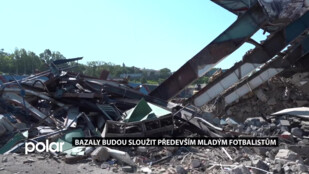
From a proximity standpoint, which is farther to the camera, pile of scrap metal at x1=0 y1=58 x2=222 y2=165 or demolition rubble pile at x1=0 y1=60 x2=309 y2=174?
pile of scrap metal at x1=0 y1=58 x2=222 y2=165

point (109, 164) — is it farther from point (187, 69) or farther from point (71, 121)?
point (187, 69)

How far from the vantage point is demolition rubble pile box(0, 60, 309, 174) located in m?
4.64

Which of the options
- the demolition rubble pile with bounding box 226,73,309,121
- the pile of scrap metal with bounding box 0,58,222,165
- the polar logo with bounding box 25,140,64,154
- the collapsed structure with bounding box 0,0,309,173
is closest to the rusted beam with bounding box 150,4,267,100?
the collapsed structure with bounding box 0,0,309,173

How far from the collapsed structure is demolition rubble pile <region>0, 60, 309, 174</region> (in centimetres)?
2

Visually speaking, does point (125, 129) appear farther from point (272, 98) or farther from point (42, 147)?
point (272, 98)

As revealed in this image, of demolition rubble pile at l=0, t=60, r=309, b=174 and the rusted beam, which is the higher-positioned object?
the rusted beam

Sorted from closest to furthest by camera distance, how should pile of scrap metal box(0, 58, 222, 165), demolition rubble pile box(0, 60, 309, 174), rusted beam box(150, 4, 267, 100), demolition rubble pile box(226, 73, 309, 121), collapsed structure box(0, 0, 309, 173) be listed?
demolition rubble pile box(0, 60, 309, 174) < collapsed structure box(0, 0, 309, 173) < pile of scrap metal box(0, 58, 222, 165) < rusted beam box(150, 4, 267, 100) < demolition rubble pile box(226, 73, 309, 121)

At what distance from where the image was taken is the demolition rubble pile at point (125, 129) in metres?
4.64

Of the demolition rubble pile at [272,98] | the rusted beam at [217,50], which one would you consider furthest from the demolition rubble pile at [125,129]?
the demolition rubble pile at [272,98]

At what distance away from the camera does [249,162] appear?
4641mm

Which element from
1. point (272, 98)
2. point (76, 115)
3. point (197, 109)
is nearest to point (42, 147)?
point (76, 115)

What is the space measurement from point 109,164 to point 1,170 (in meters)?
1.54

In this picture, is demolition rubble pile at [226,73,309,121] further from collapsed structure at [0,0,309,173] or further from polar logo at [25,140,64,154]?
polar logo at [25,140,64,154]

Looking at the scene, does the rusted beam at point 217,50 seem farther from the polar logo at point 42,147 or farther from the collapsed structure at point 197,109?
the polar logo at point 42,147
